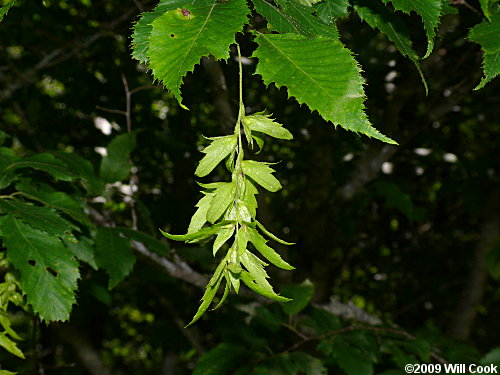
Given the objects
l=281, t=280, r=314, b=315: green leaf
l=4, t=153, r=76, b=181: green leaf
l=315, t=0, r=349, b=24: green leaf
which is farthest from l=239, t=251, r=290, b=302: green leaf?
l=281, t=280, r=314, b=315: green leaf

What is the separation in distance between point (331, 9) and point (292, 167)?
2.51 meters

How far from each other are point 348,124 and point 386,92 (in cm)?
251

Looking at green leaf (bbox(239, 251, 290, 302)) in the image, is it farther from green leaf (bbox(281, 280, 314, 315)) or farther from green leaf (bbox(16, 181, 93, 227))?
green leaf (bbox(281, 280, 314, 315))

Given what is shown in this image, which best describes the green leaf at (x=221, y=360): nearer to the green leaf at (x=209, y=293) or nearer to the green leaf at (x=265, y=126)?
the green leaf at (x=209, y=293)

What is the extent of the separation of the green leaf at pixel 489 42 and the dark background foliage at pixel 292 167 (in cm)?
112

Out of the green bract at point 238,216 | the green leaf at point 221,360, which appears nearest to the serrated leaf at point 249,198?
the green bract at point 238,216

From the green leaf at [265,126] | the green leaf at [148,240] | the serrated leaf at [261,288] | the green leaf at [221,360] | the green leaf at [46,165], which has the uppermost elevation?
the green leaf at [265,126]

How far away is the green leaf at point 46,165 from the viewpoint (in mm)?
1274

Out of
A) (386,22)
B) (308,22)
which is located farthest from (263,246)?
(386,22)

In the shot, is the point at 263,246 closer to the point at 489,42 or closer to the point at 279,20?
the point at 279,20

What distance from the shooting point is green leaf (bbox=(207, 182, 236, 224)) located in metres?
0.68

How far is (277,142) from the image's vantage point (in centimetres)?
343

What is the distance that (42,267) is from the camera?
1.09 metres

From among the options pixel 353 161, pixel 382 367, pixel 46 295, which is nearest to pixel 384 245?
pixel 353 161
